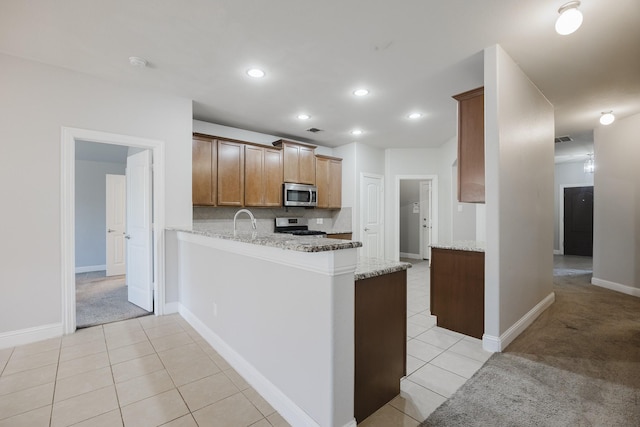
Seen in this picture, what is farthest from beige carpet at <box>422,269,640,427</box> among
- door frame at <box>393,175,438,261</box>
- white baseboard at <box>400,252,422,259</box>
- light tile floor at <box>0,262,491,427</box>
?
white baseboard at <box>400,252,422,259</box>

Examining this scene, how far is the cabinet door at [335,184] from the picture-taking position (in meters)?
5.97

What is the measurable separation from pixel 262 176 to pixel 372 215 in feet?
8.42

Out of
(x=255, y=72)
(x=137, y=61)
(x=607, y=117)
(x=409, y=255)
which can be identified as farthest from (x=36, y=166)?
(x=409, y=255)

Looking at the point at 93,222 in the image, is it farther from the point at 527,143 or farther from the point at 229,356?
the point at 527,143

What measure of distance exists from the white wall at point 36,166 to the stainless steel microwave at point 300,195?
8.55 feet

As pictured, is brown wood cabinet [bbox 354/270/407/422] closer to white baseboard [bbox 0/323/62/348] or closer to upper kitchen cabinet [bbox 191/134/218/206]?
white baseboard [bbox 0/323/62/348]

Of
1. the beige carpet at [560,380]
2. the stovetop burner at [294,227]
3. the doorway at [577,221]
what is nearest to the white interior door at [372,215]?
the stovetop burner at [294,227]

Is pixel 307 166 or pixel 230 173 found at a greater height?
pixel 307 166

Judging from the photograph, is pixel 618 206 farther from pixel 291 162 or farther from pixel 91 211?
pixel 91 211

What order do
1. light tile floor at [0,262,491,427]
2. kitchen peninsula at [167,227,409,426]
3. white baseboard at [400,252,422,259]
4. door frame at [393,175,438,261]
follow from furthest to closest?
1. white baseboard at [400,252,422,259]
2. door frame at [393,175,438,261]
3. light tile floor at [0,262,491,427]
4. kitchen peninsula at [167,227,409,426]

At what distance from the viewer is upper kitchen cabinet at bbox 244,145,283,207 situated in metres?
4.75

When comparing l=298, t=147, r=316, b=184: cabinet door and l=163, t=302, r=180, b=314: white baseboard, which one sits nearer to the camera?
l=163, t=302, r=180, b=314: white baseboard

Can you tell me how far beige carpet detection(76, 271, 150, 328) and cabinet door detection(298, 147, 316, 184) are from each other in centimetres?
322

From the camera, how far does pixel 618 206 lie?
4.52 metres
